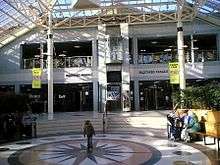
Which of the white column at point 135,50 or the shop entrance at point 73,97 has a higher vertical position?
the white column at point 135,50

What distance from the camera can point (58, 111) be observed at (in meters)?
31.7

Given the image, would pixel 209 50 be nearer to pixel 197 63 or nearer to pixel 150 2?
pixel 197 63

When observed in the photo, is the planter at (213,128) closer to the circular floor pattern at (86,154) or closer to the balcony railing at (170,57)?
the circular floor pattern at (86,154)

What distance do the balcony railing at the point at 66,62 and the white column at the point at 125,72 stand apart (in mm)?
2964

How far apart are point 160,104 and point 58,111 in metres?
8.26

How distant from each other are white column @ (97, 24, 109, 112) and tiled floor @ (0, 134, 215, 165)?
1257 centimetres

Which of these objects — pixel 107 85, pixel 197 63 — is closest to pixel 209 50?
pixel 197 63

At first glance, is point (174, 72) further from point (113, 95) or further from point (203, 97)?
point (113, 95)

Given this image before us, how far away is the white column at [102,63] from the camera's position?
3027cm

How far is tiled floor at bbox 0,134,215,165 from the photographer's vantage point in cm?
1229

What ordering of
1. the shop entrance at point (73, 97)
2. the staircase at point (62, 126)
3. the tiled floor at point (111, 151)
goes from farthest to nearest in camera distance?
the shop entrance at point (73, 97) → the staircase at point (62, 126) → the tiled floor at point (111, 151)

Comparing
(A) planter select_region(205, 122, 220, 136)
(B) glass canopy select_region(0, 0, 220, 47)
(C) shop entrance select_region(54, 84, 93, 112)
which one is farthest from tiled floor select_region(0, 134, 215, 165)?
(C) shop entrance select_region(54, 84, 93, 112)

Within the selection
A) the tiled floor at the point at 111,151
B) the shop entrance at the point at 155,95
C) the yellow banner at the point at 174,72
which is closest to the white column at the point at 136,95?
the shop entrance at the point at 155,95

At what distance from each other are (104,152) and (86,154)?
2.43 ft
